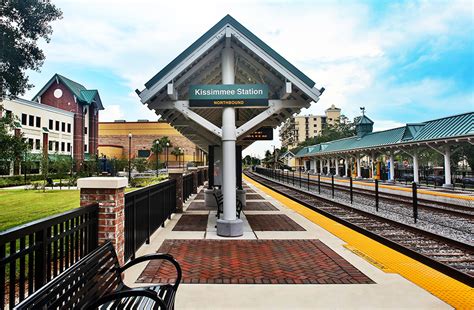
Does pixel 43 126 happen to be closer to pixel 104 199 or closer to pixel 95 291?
pixel 104 199

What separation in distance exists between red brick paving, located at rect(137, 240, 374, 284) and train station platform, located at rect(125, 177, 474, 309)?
0.05ft

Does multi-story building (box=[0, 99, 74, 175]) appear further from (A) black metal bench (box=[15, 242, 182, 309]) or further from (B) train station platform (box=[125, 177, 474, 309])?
(A) black metal bench (box=[15, 242, 182, 309])

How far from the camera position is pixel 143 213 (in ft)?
20.0

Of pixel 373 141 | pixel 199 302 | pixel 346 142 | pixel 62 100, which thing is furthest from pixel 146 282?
pixel 62 100

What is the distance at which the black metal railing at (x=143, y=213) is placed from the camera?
16.8 ft

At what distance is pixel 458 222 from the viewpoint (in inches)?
387

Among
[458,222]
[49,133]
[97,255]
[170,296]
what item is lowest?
[458,222]

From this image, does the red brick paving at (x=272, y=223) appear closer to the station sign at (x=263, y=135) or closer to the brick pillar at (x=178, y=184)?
the brick pillar at (x=178, y=184)

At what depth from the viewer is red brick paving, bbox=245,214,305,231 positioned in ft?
26.9

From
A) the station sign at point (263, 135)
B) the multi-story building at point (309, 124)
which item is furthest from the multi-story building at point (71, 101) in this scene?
the multi-story building at point (309, 124)

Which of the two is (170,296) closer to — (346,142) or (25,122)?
(346,142)

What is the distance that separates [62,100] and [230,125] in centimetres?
5974

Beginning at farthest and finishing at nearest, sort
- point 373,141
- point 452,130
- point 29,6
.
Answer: point 373,141 < point 452,130 < point 29,6

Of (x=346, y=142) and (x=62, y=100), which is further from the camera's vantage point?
(x=62, y=100)
